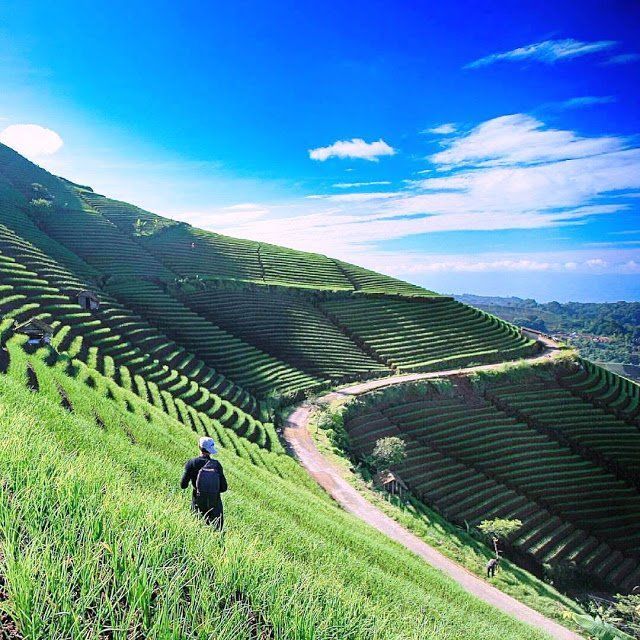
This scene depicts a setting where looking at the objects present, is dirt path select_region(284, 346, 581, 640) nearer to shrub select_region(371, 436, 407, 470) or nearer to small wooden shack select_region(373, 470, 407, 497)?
small wooden shack select_region(373, 470, 407, 497)

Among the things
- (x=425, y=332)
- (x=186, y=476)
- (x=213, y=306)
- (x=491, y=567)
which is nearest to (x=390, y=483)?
(x=491, y=567)

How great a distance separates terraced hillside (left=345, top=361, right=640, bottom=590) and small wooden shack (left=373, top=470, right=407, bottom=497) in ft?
5.47

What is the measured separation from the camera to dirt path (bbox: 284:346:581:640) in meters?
Answer: 16.4

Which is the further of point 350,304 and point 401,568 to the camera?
point 350,304

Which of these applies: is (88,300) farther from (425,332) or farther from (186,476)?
(425,332)

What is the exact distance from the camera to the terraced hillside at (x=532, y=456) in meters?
26.5

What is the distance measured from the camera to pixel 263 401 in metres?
32.4

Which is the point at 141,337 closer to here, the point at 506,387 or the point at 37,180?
the point at 506,387

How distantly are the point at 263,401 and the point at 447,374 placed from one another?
642 inches

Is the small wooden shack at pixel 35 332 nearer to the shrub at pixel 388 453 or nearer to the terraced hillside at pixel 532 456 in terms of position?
the shrub at pixel 388 453

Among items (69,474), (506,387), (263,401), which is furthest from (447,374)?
(69,474)

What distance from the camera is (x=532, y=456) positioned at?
32062 millimetres

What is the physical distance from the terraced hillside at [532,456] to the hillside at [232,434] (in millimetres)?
173

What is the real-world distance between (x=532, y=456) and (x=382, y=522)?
17213 mm
